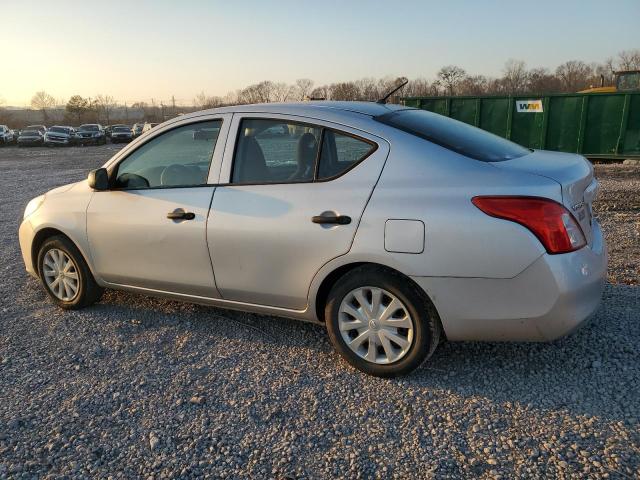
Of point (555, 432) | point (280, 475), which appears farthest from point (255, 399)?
point (555, 432)

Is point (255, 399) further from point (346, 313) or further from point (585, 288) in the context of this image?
point (585, 288)

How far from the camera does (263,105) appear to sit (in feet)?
12.5

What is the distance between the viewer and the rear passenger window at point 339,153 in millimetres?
3238

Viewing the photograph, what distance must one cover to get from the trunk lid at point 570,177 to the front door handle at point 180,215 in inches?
79.6

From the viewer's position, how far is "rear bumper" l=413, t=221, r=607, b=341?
2.75 metres

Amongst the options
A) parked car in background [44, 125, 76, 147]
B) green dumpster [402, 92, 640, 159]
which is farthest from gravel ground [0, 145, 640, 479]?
parked car in background [44, 125, 76, 147]

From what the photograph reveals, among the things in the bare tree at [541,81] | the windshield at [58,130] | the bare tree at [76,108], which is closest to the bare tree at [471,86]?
the bare tree at [541,81]

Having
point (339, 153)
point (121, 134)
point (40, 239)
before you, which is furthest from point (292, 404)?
point (121, 134)

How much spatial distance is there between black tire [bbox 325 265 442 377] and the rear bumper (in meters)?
0.09

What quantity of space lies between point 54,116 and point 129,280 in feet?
373

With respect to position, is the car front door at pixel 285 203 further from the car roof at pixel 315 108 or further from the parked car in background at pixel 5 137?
the parked car in background at pixel 5 137

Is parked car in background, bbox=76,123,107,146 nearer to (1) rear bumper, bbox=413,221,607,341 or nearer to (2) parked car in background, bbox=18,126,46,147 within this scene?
(2) parked car in background, bbox=18,126,46,147

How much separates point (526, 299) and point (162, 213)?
8.22ft

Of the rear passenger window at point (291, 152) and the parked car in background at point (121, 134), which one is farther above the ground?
the rear passenger window at point (291, 152)
